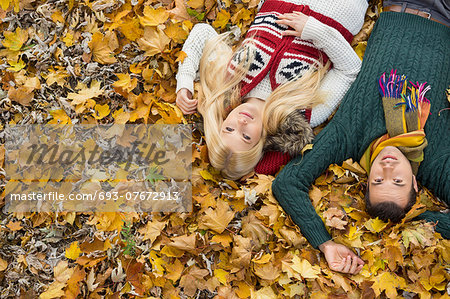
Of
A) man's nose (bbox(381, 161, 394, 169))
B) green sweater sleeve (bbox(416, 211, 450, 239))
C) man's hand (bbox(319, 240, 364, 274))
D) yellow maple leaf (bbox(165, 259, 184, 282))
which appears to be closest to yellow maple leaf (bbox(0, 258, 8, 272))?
yellow maple leaf (bbox(165, 259, 184, 282))

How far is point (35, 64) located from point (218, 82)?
152 cm

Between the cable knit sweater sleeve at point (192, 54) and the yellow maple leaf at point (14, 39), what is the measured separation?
132cm

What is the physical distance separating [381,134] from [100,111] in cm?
221

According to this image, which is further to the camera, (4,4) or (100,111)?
(4,4)

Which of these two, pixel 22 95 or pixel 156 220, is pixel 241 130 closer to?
pixel 156 220

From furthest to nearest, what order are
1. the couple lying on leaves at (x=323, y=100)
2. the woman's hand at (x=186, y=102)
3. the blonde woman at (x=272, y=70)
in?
the woman's hand at (x=186, y=102) → the blonde woman at (x=272, y=70) → the couple lying on leaves at (x=323, y=100)

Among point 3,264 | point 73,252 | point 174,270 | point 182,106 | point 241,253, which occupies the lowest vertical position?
point 3,264

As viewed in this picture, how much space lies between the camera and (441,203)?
116 inches

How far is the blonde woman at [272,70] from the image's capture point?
2.93 meters

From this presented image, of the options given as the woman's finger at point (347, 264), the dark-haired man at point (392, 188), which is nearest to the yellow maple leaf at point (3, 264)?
the woman's finger at point (347, 264)

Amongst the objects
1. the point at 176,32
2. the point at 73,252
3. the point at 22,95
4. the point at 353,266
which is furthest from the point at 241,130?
the point at 22,95

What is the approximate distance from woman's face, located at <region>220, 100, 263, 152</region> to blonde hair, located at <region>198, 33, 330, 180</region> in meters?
0.04

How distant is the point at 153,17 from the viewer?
3129 mm

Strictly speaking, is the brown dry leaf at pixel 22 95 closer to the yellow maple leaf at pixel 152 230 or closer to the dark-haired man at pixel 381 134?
the yellow maple leaf at pixel 152 230
